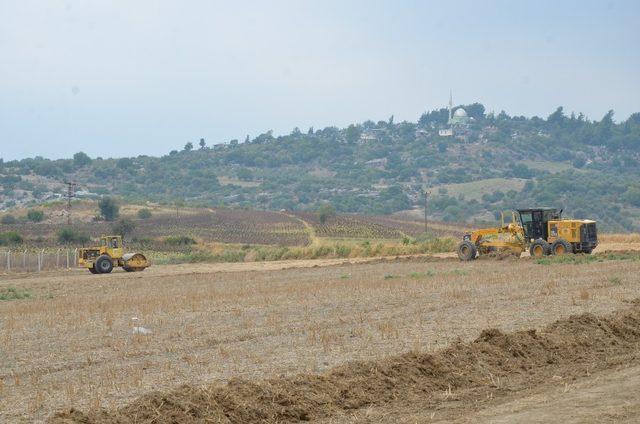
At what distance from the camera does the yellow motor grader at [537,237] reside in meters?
Result: 45.3

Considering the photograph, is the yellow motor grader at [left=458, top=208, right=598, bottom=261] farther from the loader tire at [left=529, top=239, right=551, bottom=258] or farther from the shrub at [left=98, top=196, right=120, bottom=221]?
the shrub at [left=98, top=196, right=120, bottom=221]

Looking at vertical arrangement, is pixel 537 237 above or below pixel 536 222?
below

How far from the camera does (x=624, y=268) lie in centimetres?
3562

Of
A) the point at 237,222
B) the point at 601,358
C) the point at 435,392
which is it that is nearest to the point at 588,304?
the point at 601,358

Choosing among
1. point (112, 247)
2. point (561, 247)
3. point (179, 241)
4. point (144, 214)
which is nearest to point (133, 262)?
point (112, 247)

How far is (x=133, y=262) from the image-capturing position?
186 feet

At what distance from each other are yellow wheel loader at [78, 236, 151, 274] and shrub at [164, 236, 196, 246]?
30.9 meters

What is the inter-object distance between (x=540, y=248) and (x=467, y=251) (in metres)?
4.18

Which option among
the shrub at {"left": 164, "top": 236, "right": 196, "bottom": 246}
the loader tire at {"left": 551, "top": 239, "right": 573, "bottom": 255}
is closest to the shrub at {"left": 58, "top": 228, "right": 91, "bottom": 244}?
the shrub at {"left": 164, "top": 236, "right": 196, "bottom": 246}

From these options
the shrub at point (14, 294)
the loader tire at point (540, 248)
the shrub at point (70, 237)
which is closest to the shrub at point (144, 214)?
the shrub at point (70, 237)

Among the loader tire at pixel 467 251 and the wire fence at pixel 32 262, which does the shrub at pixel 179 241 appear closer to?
the wire fence at pixel 32 262

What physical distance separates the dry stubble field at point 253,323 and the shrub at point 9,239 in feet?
165

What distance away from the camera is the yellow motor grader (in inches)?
1784

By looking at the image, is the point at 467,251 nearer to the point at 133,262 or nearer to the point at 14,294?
the point at 133,262
